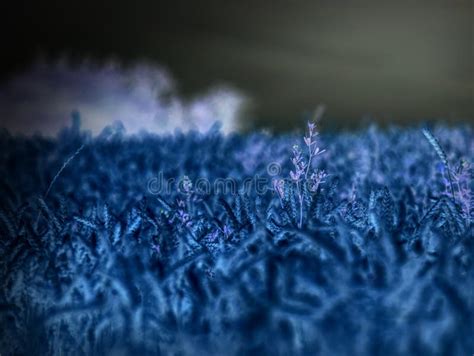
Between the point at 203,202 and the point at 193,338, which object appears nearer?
the point at 193,338

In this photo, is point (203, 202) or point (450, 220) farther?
point (203, 202)

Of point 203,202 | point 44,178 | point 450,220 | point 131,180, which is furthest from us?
point 44,178

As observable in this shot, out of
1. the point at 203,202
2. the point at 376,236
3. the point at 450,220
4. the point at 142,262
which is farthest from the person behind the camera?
the point at 203,202

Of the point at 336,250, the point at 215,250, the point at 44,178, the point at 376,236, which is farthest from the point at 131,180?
the point at 336,250

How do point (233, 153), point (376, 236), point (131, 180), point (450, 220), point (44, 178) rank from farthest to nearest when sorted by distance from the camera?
point (233, 153)
point (44, 178)
point (131, 180)
point (450, 220)
point (376, 236)

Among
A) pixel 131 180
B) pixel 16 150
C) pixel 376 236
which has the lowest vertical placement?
pixel 376 236

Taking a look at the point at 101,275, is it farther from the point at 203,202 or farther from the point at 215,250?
the point at 203,202

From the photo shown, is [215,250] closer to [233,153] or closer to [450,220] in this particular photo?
[450,220]

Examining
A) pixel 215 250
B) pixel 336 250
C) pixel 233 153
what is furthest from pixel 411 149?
pixel 336 250

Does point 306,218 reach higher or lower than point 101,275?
higher
